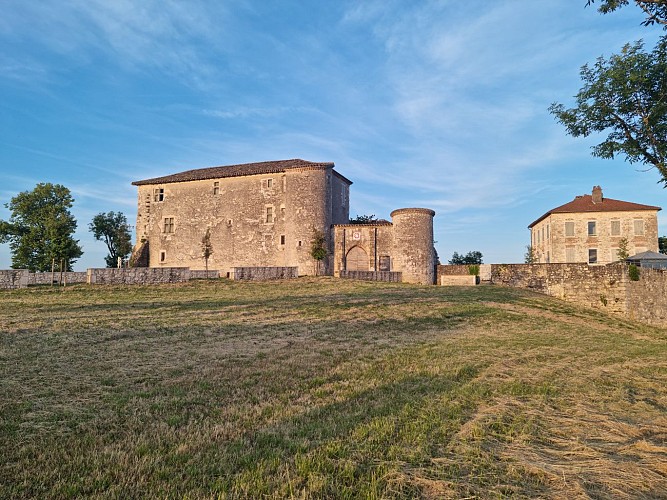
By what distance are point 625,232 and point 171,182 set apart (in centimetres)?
4582

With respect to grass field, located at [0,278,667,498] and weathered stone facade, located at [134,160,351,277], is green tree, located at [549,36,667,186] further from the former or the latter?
weathered stone facade, located at [134,160,351,277]

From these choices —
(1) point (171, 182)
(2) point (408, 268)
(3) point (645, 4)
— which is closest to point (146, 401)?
(3) point (645, 4)

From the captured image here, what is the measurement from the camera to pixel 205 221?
3884 cm

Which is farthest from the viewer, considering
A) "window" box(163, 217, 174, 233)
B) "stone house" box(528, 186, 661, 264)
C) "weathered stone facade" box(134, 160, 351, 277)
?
"stone house" box(528, 186, 661, 264)

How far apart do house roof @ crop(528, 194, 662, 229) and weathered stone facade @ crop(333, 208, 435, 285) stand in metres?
20.5

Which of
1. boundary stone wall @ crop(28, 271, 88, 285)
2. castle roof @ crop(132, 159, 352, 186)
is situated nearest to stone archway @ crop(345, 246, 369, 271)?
castle roof @ crop(132, 159, 352, 186)

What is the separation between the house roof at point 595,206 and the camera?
41.6 meters

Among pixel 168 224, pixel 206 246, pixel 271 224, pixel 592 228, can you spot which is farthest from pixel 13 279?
pixel 592 228

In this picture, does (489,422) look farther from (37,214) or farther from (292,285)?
(37,214)

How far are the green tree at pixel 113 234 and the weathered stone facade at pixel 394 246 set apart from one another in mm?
33551

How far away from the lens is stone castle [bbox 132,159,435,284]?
104ft

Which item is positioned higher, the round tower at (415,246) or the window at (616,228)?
the window at (616,228)

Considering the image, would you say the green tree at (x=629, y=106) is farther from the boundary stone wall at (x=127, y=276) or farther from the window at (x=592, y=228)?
the window at (x=592, y=228)

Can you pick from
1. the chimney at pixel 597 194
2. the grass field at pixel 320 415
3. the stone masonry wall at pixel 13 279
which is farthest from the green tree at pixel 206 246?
the chimney at pixel 597 194
